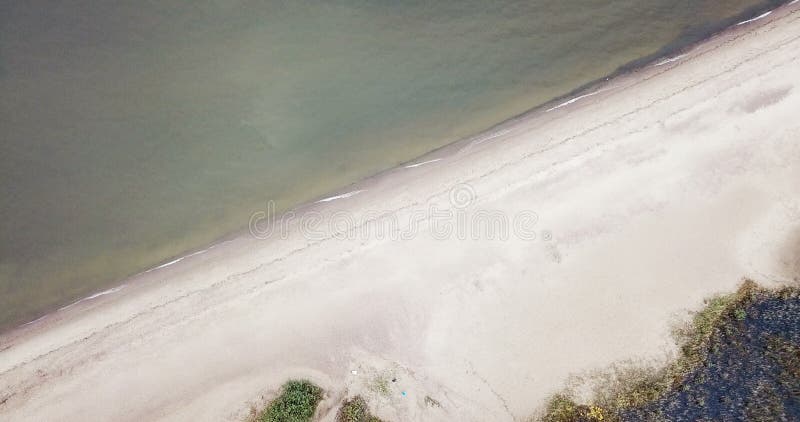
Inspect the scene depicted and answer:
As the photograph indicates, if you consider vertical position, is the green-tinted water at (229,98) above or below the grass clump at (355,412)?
above

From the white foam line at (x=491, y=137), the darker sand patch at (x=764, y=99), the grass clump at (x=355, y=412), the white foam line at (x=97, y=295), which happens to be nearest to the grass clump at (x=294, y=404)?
the grass clump at (x=355, y=412)

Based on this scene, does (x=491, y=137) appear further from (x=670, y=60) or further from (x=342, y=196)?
(x=670, y=60)

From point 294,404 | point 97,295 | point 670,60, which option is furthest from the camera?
point 670,60

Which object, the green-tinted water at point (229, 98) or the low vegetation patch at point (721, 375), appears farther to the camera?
the green-tinted water at point (229, 98)

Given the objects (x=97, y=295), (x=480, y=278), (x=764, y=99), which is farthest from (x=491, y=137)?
(x=97, y=295)

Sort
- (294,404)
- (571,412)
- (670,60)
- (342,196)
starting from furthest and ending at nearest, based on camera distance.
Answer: (670,60) < (342,196) < (294,404) < (571,412)

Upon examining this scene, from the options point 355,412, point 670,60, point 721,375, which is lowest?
point 721,375

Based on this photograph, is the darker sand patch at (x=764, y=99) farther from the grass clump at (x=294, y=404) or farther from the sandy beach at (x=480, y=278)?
the grass clump at (x=294, y=404)
